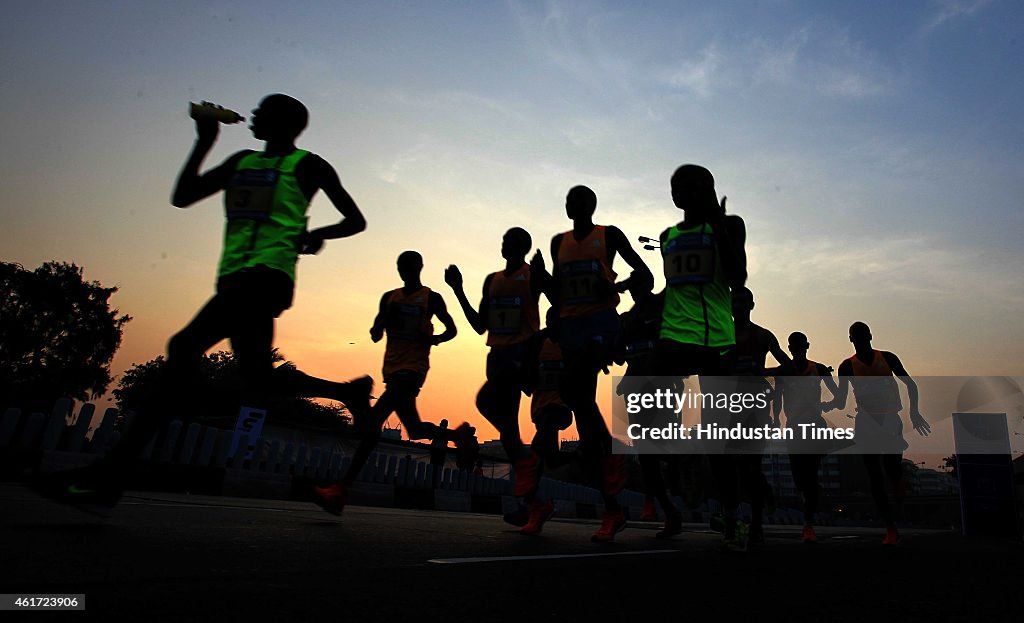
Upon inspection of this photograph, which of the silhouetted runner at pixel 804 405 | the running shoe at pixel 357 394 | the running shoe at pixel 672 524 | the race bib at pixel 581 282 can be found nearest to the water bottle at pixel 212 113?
the running shoe at pixel 357 394

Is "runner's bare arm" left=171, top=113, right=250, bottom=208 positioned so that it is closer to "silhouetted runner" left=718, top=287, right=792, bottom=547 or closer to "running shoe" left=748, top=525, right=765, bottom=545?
"silhouetted runner" left=718, top=287, right=792, bottom=547

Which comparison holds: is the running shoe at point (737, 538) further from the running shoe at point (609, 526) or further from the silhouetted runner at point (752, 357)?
the silhouetted runner at point (752, 357)

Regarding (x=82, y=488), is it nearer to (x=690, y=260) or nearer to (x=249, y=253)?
(x=249, y=253)

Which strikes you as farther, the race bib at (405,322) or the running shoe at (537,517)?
the race bib at (405,322)

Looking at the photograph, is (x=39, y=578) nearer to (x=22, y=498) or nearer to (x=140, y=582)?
(x=140, y=582)

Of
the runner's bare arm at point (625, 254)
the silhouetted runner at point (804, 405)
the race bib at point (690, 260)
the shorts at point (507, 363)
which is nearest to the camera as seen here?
the race bib at point (690, 260)

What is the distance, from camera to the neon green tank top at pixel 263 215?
137 inches

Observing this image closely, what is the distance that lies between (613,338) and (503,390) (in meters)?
1.04

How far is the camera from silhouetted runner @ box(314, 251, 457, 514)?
6.50 m

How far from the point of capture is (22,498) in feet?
14.9

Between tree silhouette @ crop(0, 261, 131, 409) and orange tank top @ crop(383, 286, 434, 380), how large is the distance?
42.2 metres

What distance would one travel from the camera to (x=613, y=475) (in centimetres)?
537

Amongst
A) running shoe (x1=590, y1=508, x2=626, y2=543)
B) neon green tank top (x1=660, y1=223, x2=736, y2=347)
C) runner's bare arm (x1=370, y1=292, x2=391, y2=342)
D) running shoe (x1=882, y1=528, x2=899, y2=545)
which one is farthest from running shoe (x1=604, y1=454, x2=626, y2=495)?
running shoe (x1=882, y1=528, x2=899, y2=545)

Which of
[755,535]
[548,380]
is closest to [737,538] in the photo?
[755,535]
